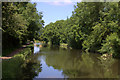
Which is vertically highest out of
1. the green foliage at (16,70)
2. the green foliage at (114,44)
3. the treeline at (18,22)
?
the treeline at (18,22)

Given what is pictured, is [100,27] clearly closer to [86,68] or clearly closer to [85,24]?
[85,24]

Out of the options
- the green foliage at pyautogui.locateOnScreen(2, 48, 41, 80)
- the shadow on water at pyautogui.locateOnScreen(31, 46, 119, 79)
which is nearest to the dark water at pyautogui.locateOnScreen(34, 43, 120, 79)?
the shadow on water at pyautogui.locateOnScreen(31, 46, 119, 79)

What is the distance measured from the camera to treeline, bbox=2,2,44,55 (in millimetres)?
20062

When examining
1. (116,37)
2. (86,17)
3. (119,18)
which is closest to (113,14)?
(119,18)

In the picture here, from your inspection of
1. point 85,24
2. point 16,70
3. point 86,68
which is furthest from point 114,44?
point 16,70

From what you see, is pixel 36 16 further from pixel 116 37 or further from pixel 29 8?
pixel 116 37

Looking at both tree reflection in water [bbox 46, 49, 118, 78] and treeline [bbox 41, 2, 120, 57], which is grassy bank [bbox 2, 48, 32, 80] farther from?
treeline [bbox 41, 2, 120, 57]

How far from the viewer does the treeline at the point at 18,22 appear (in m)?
20.1

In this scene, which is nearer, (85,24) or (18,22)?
(18,22)

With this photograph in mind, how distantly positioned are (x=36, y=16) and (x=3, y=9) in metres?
22.2

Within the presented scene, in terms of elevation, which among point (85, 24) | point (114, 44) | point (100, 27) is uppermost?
point (85, 24)

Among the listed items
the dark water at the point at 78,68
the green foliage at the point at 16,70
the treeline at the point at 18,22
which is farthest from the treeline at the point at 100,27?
the green foliage at the point at 16,70

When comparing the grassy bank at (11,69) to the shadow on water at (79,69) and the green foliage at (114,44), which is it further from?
the green foliage at (114,44)

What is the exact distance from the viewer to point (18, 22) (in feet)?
78.0
